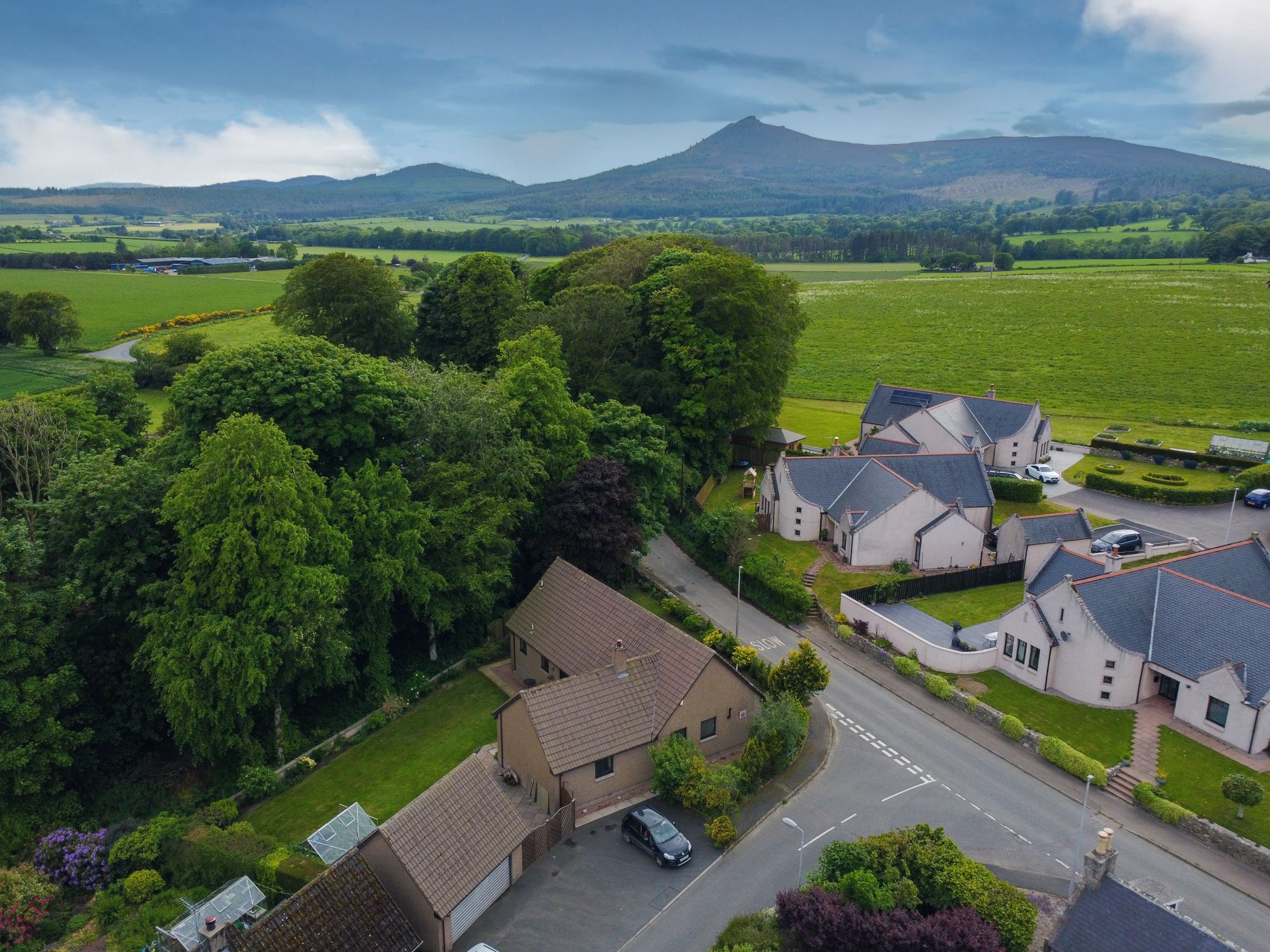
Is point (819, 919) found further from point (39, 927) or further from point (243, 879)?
point (39, 927)

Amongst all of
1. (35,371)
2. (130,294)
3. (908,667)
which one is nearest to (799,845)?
(908,667)

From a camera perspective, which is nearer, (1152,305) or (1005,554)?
(1005,554)

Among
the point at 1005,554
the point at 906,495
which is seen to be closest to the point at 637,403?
the point at 906,495

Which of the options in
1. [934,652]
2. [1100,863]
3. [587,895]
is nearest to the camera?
[1100,863]

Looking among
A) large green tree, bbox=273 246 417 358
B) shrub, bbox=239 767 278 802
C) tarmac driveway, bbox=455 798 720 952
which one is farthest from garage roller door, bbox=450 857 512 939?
large green tree, bbox=273 246 417 358

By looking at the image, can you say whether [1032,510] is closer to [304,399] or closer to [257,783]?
[304,399]

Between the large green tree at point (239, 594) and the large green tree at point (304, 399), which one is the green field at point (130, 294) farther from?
the large green tree at point (239, 594)
